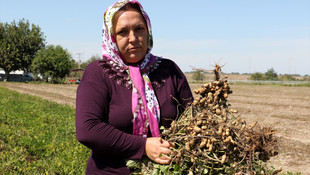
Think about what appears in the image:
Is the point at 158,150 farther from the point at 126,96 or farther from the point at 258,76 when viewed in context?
the point at 258,76

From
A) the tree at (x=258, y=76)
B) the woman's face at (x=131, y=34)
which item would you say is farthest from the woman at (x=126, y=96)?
the tree at (x=258, y=76)

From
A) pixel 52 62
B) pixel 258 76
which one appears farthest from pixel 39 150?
pixel 258 76

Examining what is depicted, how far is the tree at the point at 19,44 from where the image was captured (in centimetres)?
4362

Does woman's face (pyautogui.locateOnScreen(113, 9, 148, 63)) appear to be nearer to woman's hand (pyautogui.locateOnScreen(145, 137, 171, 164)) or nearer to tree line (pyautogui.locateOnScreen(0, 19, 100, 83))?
woman's hand (pyautogui.locateOnScreen(145, 137, 171, 164))

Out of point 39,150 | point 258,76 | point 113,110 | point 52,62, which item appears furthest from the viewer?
point 258,76

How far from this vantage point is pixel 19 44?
4416 cm

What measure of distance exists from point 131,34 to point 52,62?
139ft

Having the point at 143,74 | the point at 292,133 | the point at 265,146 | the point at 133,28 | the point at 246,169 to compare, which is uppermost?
the point at 133,28

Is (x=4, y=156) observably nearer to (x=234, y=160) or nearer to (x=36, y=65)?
(x=234, y=160)

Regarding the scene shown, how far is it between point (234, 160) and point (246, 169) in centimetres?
8

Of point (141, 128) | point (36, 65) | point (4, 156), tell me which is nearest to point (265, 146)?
point (141, 128)

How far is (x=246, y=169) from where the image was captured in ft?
5.03

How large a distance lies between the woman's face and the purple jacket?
16 centimetres

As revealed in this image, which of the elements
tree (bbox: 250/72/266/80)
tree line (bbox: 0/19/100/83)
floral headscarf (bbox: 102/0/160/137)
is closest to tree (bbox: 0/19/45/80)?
tree line (bbox: 0/19/100/83)
